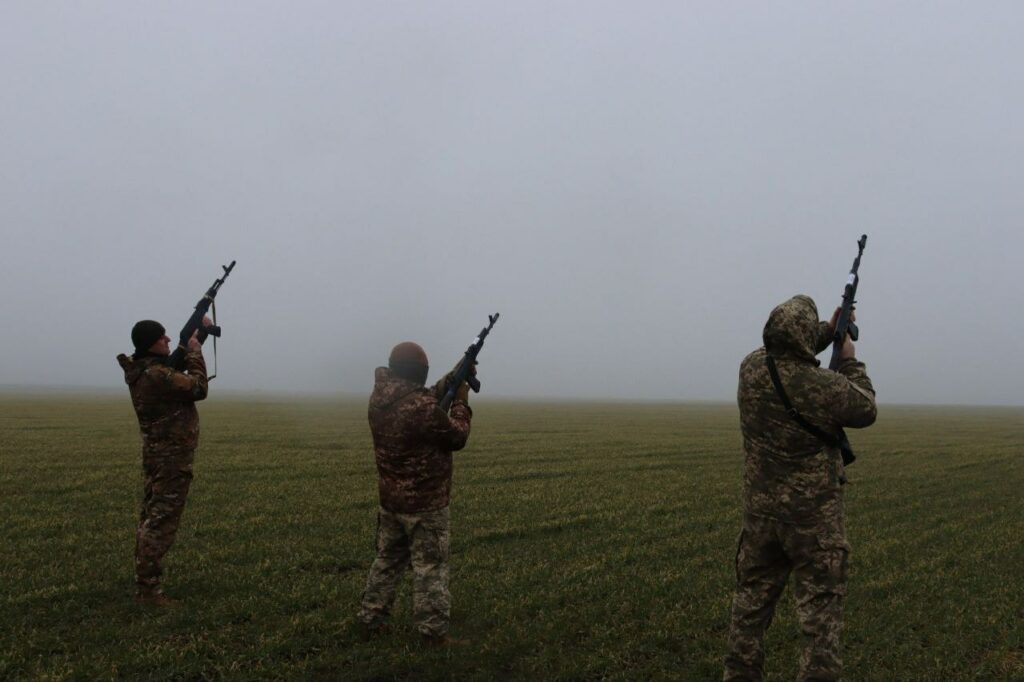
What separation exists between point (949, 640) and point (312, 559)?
777cm

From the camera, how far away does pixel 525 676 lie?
6078 millimetres

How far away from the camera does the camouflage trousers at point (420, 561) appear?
639 centimetres

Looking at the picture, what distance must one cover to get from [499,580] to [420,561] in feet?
8.93

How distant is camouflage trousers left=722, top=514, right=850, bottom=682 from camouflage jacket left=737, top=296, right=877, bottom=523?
13cm

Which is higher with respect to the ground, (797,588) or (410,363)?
(410,363)

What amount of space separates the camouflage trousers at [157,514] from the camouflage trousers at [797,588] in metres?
5.84

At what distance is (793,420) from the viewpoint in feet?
15.9

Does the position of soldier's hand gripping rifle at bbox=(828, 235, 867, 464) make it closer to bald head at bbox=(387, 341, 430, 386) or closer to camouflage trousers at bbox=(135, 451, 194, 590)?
bald head at bbox=(387, 341, 430, 386)

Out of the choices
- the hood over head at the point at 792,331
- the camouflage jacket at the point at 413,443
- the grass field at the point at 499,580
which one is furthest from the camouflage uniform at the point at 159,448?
the hood over head at the point at 792,331

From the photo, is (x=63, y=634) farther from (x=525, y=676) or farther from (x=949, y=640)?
(x=949, y=640)

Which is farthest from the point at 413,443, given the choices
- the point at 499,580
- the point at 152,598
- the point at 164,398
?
the point at 152,598

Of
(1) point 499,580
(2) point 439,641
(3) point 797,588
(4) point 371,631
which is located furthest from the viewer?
(1) point 499,580

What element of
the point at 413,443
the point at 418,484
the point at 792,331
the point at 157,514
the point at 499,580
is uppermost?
the point at 792,331

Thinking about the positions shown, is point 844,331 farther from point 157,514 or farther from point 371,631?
point 157,514
